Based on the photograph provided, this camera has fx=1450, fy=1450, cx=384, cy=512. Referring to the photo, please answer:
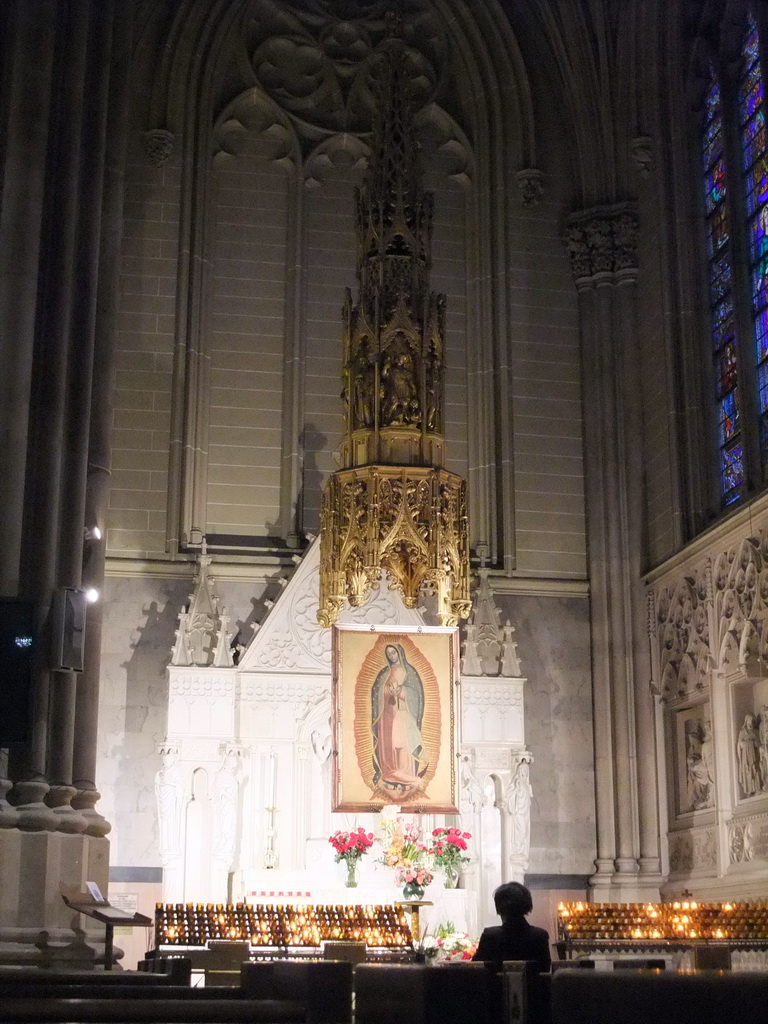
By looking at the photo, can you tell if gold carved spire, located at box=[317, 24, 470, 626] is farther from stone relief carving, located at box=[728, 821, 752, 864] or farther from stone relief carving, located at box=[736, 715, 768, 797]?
stone relief carving, located at box=[728, 821, 752, 864]

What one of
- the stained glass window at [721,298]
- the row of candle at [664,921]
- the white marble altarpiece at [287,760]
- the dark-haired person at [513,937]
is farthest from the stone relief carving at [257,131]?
the dark-haired person at [513,937]

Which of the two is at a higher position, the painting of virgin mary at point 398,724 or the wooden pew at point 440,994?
the painting of virgin mary at point 398,724

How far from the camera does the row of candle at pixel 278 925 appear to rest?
1306 cm

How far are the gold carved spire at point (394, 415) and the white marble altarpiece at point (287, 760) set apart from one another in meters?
2.40

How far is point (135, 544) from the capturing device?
60.7ft

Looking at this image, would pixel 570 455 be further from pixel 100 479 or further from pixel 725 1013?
pixel 725 1013

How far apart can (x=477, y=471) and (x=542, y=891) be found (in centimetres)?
557

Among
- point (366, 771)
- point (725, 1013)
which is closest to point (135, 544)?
point (366, 771)

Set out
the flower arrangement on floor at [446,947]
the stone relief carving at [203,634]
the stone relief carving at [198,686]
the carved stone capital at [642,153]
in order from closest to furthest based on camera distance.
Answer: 1. the flower arrangement on floor at [446,947]
2. the stone relief carving at [198,686]
3. the stone relief carving at [203,634]
4. the carved stone capital at [642,153]

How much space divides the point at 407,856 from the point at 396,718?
2207 millimetres

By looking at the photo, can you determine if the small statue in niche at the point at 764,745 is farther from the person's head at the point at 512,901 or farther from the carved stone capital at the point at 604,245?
the person's head at the point at 512,901

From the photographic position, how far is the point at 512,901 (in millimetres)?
7262

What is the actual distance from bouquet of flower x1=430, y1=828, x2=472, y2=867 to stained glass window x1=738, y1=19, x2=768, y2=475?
5.44 meters

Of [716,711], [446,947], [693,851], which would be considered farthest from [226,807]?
[716,711]
